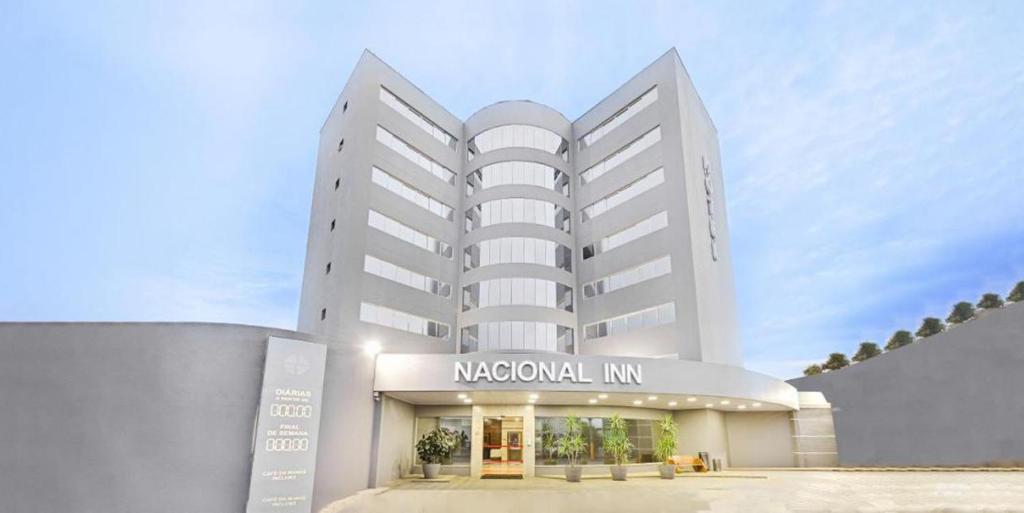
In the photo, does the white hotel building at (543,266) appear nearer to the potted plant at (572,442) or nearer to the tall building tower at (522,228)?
the tall building tower at (522,228)

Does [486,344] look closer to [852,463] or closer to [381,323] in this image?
[381,323]

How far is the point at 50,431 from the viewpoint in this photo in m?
15.0

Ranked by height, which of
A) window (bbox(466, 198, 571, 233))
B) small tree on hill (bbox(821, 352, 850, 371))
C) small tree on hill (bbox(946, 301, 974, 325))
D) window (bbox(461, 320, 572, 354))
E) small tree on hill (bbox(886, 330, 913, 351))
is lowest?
window (bbox(461, 320, 572, 354))

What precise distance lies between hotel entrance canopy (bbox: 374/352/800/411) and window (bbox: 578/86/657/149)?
21.0 m

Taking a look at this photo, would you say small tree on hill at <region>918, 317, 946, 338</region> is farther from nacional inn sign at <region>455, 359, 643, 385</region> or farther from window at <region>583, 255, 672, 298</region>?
nacional inn sign at <region>455, 359, 643, 385</region>

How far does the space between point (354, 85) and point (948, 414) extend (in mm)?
44288

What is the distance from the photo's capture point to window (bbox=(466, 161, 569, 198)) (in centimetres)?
4088

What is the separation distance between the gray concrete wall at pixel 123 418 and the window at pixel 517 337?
20881mm

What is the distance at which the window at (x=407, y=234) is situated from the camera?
3548cm

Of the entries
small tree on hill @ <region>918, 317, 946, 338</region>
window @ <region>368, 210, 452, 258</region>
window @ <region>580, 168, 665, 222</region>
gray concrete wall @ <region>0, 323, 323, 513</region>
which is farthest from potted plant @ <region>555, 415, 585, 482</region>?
small tree on hill @ <region>918, 317, 946, 338</region>

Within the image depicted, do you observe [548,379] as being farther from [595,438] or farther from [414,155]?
[414,155]

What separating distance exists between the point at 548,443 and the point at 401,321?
496 inches

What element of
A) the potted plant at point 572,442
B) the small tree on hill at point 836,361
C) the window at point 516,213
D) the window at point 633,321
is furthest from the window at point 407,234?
the small tree on hill at point 836,361

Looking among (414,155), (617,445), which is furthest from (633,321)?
(414,155)
